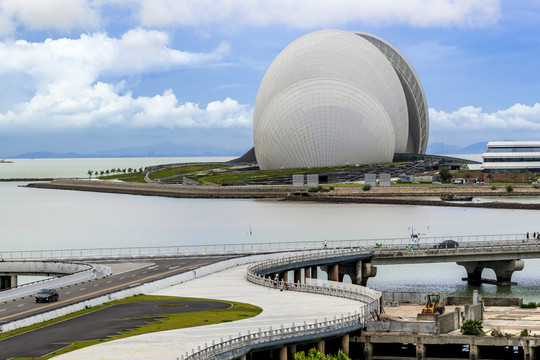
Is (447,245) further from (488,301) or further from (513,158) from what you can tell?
(513,158)

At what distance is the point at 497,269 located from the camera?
2240 inches

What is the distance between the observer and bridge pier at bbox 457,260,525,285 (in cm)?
5646

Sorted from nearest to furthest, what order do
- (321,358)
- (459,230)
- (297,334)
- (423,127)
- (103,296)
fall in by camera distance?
(321,358)
(297,334)
(103,296)
(459,230)
(423,127)

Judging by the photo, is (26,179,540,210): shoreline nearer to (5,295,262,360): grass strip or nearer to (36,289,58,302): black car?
(5,295,262,360): grass strip

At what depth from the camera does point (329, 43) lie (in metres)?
156

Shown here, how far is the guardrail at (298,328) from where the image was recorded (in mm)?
28305

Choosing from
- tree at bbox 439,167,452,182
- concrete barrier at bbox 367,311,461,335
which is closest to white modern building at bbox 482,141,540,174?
tree at bbox 439,167,452,182

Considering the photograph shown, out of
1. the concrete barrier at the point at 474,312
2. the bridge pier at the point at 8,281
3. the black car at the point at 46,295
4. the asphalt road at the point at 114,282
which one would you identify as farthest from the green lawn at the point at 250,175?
the black car at the point at 46,295

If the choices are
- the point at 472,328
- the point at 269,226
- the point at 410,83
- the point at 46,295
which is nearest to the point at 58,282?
the point at 46,295

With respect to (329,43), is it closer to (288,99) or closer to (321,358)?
(288,99)

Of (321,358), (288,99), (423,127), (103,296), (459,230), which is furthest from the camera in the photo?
(423,127)

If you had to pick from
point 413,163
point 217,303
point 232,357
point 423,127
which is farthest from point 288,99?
point 232,357

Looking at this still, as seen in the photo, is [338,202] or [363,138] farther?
[363,138]

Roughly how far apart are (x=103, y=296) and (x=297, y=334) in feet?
33.9
